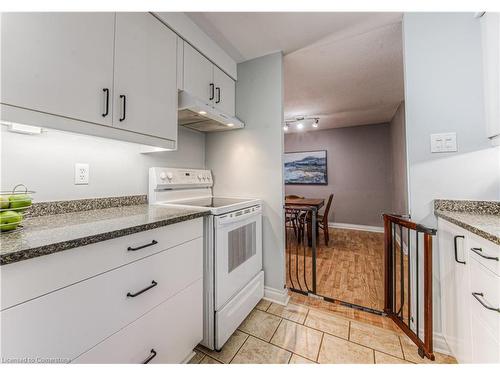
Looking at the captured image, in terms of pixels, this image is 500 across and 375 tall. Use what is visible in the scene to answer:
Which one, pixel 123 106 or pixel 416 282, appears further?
pixel 416 282

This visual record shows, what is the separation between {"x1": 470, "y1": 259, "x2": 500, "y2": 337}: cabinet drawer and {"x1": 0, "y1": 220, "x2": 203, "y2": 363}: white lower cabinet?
137 cm

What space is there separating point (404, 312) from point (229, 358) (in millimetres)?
1458

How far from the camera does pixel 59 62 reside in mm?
909

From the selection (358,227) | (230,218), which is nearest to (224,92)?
(230,218)

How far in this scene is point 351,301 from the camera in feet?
6.10

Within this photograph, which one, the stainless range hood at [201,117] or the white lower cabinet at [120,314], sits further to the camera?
the stainless range hood at [201,117]

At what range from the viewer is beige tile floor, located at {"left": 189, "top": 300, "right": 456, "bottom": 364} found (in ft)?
4.11

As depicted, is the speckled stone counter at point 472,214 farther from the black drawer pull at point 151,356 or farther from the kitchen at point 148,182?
the black drawer pull at point 151,356

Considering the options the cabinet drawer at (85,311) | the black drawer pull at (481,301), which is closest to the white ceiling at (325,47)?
the cabinet drawer at (85,311)

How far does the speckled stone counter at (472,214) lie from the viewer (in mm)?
940

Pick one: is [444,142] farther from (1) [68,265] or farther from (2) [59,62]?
(2) [59,62]

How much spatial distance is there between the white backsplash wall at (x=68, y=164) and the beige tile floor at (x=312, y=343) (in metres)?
1.25

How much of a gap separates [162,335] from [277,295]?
3.70 ft

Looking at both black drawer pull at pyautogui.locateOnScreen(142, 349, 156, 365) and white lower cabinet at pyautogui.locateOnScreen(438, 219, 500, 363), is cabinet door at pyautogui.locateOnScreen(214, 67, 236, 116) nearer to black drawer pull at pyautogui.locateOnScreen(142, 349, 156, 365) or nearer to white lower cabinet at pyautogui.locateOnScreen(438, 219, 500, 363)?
black drawer pull at pyautogui.locateOnScreen(142, 349, 156, 365)
